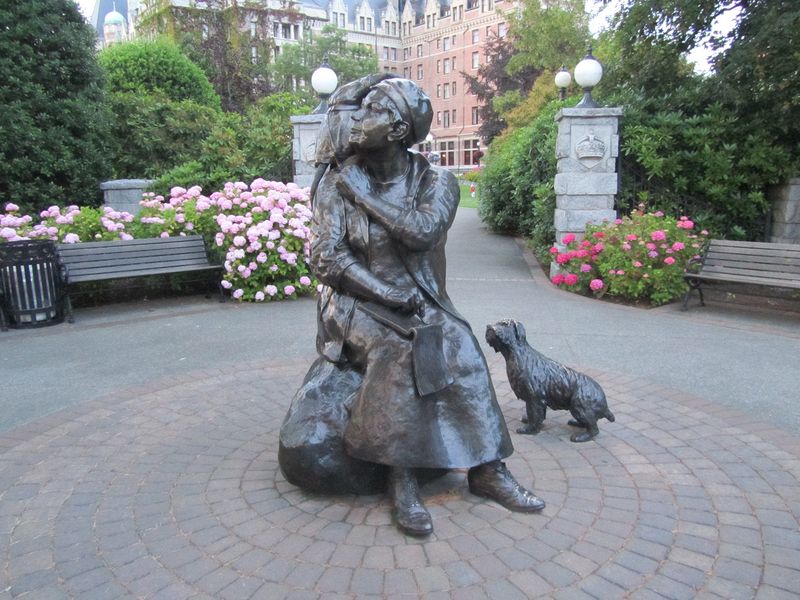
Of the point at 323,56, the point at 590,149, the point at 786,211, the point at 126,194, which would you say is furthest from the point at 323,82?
the point at 323,56

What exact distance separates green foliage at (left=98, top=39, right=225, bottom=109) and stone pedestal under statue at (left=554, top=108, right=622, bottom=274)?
9.66 metres

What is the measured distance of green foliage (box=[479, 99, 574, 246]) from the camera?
11.0 metres

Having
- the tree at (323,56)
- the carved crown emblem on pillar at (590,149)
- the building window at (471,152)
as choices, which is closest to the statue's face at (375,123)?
the carved crown emblem on pillar at (590,149)

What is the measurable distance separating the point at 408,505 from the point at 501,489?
494 mm

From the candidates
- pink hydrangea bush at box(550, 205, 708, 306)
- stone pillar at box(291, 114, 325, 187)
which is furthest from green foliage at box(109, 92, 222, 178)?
pink hydrangea bush at box(550, 205, 708, 306)

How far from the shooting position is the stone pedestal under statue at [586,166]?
9.44m

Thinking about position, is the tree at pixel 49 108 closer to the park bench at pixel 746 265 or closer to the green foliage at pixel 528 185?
the green foliage at pixel 528 185

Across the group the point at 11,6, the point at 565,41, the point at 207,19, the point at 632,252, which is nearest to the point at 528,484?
Answer: the point at 632,252

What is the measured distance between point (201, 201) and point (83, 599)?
23.8ft

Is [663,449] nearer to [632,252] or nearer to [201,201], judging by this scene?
[632,252]

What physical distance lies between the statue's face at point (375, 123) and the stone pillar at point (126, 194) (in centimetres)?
881

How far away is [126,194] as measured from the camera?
1097cm

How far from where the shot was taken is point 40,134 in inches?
398

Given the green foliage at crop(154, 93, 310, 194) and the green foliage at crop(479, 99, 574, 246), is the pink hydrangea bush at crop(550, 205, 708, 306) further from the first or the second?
the green foliage at crop(154, 93, 310, 194)
